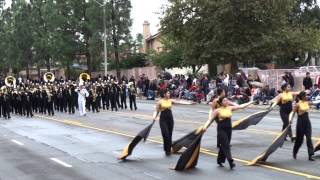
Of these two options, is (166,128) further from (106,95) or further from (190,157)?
(106,95)

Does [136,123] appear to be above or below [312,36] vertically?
below

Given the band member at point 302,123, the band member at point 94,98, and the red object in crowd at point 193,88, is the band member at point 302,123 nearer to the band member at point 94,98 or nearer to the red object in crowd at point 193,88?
the band member at point 94,98

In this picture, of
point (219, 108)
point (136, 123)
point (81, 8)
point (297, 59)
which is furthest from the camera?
point (81, 8)

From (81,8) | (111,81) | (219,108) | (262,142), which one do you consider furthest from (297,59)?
(219,108)

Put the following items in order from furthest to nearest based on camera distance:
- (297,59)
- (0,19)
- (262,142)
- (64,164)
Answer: (0,19), (297,59), (262,142), (64,164)

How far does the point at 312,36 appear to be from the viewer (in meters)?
48.2

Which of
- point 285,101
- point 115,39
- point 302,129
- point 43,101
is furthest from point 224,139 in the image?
point 115,39

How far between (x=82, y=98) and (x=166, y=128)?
17.1 m

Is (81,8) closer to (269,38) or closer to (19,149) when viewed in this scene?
(269,38)

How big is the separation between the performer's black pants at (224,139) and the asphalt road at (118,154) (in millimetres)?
267

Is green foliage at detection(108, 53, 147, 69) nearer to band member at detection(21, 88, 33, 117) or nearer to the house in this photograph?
the house

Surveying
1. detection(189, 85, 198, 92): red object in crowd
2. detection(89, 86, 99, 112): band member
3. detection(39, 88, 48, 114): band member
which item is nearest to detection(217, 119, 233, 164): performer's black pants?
detection(89, 86, 99, 112): band member

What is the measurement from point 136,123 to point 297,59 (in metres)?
39.2

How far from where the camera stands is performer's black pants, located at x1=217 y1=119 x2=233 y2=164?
12.7 meters
